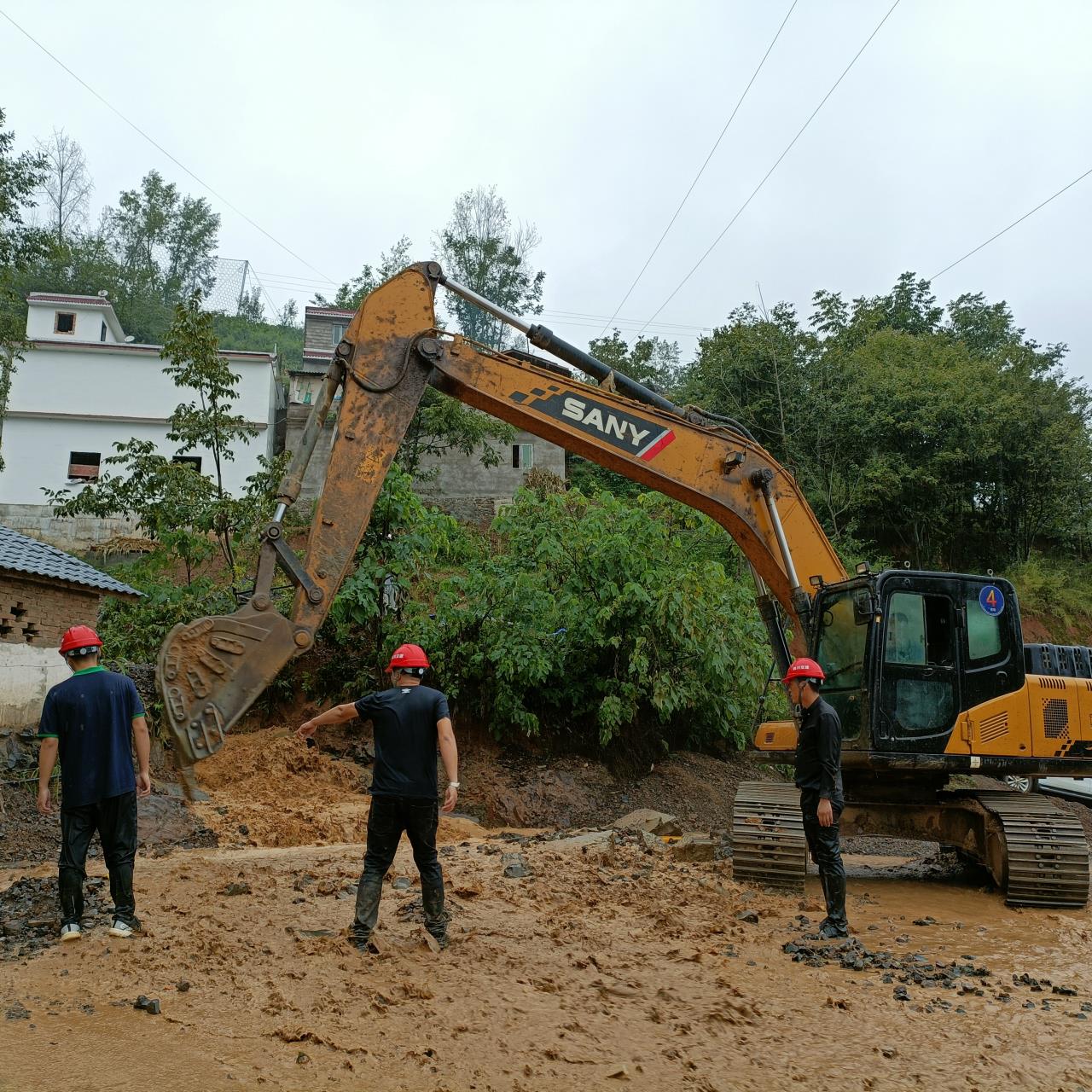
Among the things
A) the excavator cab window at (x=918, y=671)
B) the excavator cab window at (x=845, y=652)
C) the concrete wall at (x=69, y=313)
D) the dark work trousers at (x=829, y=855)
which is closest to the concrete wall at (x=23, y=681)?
the excavator cab window at (x=845, y=652)

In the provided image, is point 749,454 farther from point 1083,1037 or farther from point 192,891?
point 192,891

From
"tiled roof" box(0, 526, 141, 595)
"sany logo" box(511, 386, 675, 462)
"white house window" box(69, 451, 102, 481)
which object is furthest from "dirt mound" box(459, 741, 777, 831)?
"white house window" box(69, 451, 102, 481)

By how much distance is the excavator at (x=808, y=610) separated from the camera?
706 centimetres

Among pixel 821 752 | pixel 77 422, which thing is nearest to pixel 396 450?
pixel 821 752

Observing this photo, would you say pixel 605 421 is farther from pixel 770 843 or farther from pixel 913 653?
pixel 770 843

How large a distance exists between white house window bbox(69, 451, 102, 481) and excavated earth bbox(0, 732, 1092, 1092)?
64.8ft

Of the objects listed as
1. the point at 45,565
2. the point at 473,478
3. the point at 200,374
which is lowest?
the point at 45,565

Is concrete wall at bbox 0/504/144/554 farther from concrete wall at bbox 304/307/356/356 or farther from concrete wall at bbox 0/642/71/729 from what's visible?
concrete wall at bbox 0/642/71/729

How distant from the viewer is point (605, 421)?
7531mm

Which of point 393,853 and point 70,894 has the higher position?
point 393,853

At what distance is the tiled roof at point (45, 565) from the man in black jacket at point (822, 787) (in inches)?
331

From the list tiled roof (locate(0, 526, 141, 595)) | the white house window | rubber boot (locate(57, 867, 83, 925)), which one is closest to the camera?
rubber boot (locate(57, 867, 83, 925))

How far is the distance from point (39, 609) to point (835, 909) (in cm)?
923

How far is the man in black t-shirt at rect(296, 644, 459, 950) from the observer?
5.37 m
